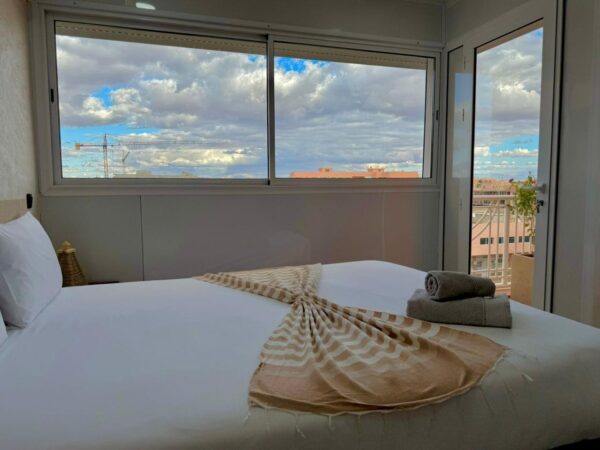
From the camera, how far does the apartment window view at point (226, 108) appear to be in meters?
2.91

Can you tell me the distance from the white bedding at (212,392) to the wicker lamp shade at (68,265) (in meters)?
1.12

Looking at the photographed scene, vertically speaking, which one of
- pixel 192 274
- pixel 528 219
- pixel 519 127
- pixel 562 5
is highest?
pixel 562 5

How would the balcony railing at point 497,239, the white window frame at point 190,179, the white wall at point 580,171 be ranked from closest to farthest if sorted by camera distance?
the white wall at point 580,171 → the white window frame at point 190,179 → the balcony railing at point 497,239

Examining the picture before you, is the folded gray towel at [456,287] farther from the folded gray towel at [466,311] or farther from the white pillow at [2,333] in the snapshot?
the white pillow at [2,333]

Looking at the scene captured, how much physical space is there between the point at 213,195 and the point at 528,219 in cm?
238

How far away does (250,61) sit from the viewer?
3.24 m

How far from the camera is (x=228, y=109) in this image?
3223 mm

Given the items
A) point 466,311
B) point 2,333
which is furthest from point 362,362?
point 2,333

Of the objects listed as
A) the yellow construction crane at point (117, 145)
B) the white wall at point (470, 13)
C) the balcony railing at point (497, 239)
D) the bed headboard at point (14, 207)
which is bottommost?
the balcony railing at point (497, 239)

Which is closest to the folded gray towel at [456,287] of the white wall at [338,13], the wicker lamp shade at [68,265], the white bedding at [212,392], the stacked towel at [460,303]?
the stacked towel at [460,303]

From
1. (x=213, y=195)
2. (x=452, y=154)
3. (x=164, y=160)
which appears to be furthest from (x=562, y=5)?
(x=164, y=160)

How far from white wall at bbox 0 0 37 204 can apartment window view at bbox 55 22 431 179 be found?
0.84 feet

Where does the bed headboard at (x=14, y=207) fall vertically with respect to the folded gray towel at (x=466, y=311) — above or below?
above

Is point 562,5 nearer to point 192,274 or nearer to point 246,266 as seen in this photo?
point 246,266
